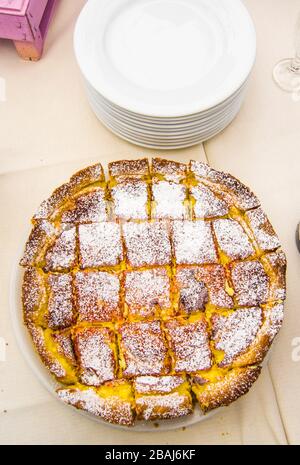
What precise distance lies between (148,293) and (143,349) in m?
0.15

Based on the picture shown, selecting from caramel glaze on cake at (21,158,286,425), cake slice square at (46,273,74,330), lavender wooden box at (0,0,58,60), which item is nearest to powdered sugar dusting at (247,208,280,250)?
caramel glaze on cake at (21,158,286,425)

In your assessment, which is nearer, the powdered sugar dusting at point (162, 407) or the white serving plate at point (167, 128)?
the powdered sugar dusting at point (162, 407)

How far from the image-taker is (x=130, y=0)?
66.1 inches

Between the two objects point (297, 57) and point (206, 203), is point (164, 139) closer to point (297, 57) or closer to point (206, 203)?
point (206, 203)

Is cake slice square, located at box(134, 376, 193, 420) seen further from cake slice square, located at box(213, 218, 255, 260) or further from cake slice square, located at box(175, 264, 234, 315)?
cake slice square, located at box(213, 218, 255, 260)

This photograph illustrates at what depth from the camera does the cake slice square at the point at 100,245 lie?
138 centimetres

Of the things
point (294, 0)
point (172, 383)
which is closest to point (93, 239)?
point (172, 383)

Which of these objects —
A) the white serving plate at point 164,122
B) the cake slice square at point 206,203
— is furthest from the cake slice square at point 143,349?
the white serving plate at point 164,122

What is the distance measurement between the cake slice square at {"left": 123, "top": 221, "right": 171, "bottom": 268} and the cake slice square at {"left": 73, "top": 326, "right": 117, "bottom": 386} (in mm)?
215

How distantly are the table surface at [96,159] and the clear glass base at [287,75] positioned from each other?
31mm

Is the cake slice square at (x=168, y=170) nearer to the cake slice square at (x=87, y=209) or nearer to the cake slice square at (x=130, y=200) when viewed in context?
the cake slice square at (x=130, y=200)

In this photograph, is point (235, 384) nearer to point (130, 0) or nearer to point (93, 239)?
point (93, 239)

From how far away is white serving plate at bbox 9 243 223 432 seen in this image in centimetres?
127

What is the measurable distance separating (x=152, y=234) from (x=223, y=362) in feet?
1.31
